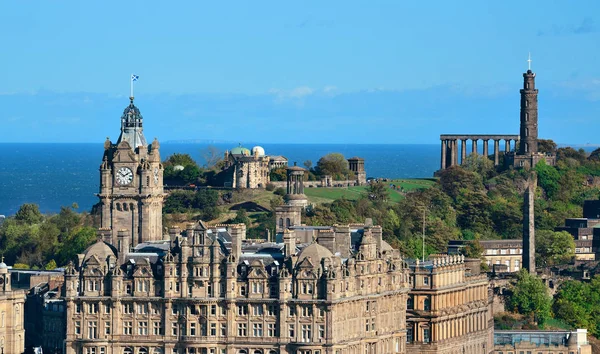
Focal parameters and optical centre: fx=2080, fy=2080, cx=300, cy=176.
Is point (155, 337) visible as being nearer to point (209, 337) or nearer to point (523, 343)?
point (209, 337)

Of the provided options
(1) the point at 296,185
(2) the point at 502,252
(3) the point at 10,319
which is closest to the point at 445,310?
(3) the point at 10,319

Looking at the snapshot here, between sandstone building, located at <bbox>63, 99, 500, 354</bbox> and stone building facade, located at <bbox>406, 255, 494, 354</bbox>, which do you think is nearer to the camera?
sandstone building, located at <bbox>63, 99, 500, 354</bbox>

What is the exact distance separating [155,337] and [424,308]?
22.6 metres

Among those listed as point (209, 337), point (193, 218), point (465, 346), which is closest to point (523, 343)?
point (465, 346)

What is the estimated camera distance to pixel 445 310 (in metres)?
142

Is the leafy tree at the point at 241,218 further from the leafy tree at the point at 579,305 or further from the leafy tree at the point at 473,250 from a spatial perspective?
the leafy tree at the point at 579,305

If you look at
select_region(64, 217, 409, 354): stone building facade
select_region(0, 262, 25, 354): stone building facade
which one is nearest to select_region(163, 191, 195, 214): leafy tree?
select_region(0, 262, 25, 354): stone building facade

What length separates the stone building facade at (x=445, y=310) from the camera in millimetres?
140125

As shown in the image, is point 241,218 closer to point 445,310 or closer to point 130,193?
point 130,193

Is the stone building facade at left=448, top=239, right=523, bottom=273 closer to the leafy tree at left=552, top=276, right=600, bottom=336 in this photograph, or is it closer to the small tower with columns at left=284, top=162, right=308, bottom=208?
the small tower with columns at left=284, top=162, right=308, bottom=208

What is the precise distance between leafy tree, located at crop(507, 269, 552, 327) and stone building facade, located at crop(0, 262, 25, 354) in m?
43.7

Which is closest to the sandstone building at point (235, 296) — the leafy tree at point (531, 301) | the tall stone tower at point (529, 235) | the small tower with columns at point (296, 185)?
the leafy tree at point (531, 301)

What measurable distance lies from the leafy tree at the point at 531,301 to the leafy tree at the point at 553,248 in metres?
26.1

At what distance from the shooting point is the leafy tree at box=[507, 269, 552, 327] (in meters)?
161
